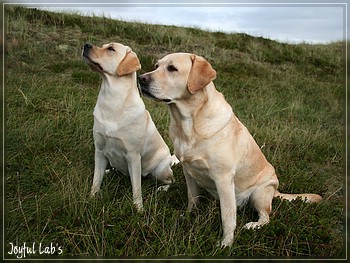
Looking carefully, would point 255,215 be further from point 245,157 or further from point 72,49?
Result: point 72,49

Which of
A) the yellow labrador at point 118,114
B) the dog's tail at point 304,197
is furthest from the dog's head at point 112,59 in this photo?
the dog's tail at point 304,197

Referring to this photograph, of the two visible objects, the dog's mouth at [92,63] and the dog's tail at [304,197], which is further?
the dog's tail at [304,197]

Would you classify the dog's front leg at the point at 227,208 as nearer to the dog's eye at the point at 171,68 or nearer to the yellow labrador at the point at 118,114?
the yellow labrador at the point at 118,114

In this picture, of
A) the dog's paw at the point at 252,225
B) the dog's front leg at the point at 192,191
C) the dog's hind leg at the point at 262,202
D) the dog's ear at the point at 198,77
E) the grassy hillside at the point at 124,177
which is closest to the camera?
the grassy hillside at the point at 124,177

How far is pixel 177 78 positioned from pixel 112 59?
876mm

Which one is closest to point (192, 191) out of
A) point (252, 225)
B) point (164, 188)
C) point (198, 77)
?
point (164, 188)

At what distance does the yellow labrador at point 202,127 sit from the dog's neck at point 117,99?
54cm

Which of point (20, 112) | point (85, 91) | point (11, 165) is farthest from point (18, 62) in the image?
point (11, 165)

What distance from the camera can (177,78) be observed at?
10.6 feet

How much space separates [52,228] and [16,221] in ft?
0.96

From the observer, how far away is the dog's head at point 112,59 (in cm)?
370

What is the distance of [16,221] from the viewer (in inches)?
118

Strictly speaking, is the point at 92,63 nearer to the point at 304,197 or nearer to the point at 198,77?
the point at 198,77

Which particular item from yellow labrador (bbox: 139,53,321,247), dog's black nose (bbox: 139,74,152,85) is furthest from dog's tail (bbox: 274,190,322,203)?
dog's black nose (bbox: 139,74,152,85)
